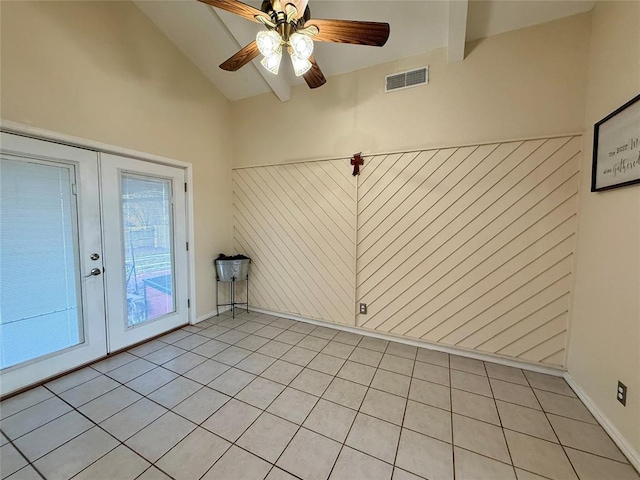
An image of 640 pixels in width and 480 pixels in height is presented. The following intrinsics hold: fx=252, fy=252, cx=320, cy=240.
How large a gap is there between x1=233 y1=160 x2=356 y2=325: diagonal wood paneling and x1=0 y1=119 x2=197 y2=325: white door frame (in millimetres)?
733

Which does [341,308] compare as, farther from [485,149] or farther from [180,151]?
[180,151]

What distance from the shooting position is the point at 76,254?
233cm

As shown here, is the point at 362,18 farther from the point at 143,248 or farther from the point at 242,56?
the point at 143,248

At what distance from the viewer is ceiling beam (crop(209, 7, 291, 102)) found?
98.9 inches

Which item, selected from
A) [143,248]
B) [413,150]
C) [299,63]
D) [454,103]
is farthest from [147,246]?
[454,103]

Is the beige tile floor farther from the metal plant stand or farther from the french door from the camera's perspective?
the metal plant stand

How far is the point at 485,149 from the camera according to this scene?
241cm

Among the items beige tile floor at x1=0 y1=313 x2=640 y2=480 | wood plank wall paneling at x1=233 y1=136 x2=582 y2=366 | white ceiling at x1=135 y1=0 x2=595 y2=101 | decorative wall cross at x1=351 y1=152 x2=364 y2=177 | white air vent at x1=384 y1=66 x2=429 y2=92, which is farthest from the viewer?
decorative wall cross at x1=351 y1=152 x2=364 y2=177

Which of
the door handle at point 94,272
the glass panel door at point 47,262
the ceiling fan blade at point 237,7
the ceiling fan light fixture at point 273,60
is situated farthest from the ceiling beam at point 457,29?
the door handle at point 94,272

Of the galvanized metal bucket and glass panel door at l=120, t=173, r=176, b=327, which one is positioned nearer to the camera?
glass panel door at l=120, t=173, r=176, b=327

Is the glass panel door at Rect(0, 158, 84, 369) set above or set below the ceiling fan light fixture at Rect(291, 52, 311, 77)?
below

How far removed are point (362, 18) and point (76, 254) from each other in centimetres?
350

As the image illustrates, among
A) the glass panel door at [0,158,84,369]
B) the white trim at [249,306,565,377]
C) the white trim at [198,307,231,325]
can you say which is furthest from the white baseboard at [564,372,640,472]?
the glass panel door at [0,158,84,369]

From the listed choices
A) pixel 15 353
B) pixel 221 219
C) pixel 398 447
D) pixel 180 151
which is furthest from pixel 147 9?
pixel 398 447
